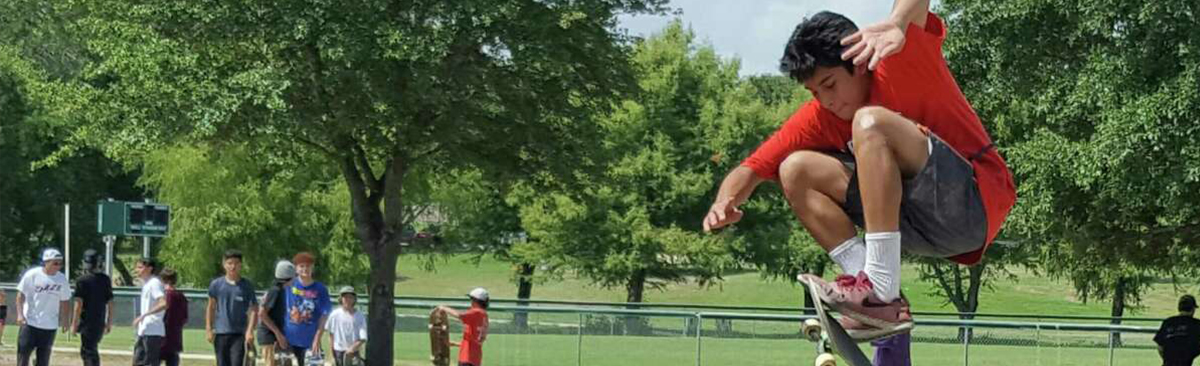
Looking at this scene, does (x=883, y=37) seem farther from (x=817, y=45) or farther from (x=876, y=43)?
(x=817, y=45)

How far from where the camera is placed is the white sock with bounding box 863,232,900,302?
4895 millimetres

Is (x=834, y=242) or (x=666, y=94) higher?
(x=666, y=94)

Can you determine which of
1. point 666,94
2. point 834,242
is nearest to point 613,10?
point 834,242

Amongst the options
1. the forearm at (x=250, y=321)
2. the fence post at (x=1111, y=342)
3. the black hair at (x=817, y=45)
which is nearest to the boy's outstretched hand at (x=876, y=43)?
the black hair at (x=817, y=45)

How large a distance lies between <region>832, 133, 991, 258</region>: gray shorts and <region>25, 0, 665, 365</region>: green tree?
15.7 m

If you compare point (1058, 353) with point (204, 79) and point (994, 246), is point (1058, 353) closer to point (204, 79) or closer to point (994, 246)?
point (204, 79)

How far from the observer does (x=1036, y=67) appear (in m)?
20.3

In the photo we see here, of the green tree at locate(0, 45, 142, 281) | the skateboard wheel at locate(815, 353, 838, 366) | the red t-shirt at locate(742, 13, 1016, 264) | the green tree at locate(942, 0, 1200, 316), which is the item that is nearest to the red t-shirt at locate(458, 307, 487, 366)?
the green tree at locate(942, 0, 1200, 316)

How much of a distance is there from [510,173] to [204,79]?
4.91 metres

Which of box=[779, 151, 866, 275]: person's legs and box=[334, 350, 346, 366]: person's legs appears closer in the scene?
box=[779, 151, 866, 275]: person's legs

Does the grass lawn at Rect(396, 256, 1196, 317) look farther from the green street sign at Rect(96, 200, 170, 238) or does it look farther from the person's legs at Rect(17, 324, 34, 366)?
the person's legs at Rect(17, 324, 34, 366)

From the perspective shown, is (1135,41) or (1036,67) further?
(1036,67)

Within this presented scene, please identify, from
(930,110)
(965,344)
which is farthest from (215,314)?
(930,110)

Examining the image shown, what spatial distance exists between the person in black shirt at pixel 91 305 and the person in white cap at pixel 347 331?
8.20ft
